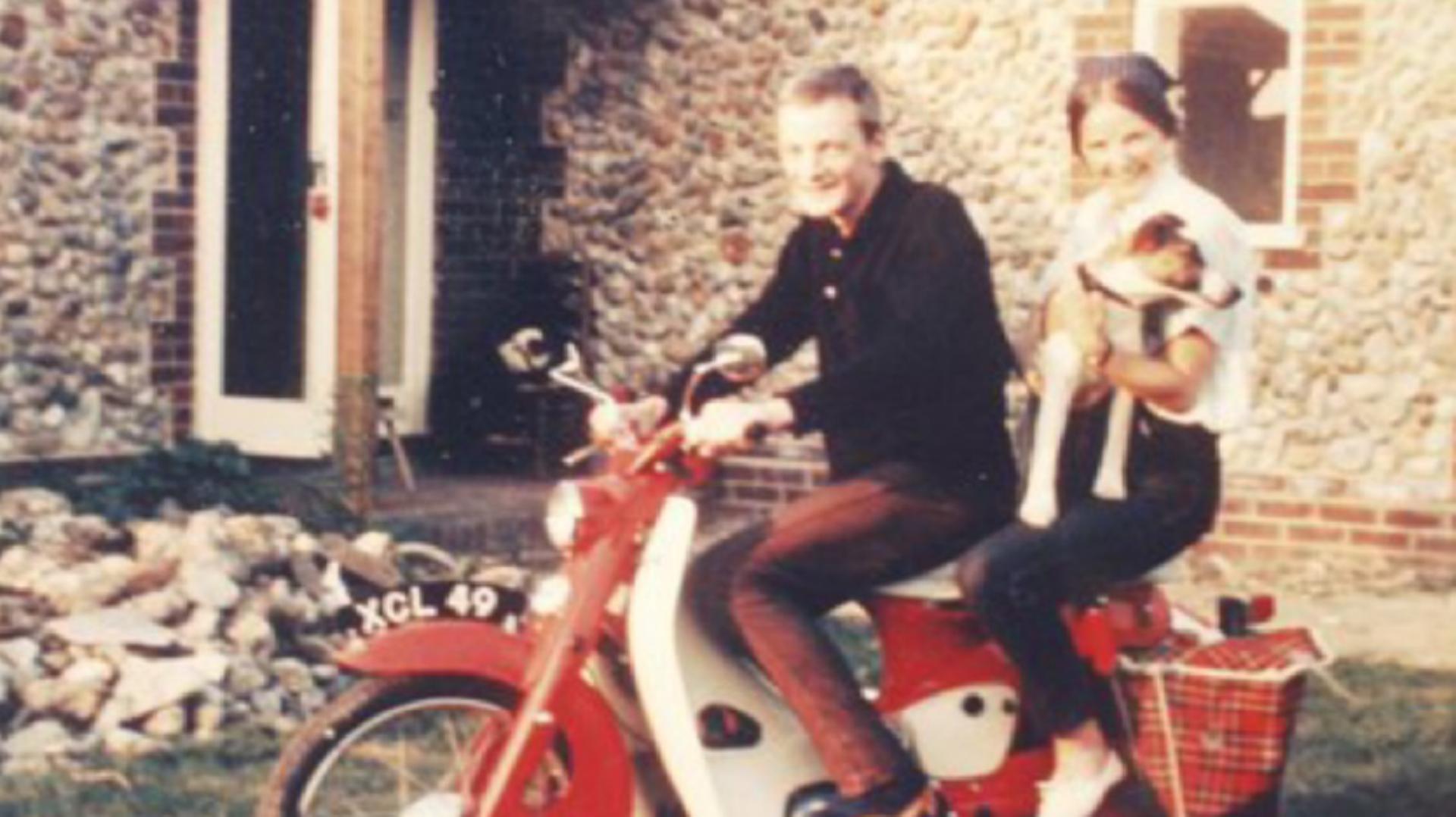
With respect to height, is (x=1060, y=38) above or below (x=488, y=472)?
above

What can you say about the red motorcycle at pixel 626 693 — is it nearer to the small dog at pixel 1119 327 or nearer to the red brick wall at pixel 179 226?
the small dog at pixel 1119 327

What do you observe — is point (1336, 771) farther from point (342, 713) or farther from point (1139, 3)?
point (1139, 3)

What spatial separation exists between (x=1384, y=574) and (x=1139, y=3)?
110 inches

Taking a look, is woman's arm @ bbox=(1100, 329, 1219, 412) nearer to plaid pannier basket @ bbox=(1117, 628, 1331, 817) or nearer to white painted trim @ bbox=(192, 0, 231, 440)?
plaid pannier basket @ bbox=(1117, 628, 1331, 817)

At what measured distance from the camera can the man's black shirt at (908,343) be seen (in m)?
5.42

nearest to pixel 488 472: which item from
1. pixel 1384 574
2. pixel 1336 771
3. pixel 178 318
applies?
pixel 178 318

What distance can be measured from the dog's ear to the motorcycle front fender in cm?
132

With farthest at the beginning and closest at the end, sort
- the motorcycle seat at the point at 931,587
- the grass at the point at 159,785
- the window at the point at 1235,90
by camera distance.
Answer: the window at the point at 1235,90 → the grass at the point at 159,785 → the motorcycle seat at the point at 931,587

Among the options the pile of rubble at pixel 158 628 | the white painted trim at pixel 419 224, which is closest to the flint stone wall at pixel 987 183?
the white painted trim at pixel 419 224

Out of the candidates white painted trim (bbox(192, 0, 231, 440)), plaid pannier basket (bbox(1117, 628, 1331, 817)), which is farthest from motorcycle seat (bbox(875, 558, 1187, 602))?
white painted trim (bbox(192, 0, 231, 440))

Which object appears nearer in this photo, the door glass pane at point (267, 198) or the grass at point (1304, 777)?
the grass at point (1304, 777)

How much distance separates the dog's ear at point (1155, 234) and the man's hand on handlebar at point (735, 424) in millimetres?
730

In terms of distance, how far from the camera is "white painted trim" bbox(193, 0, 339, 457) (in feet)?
42.8

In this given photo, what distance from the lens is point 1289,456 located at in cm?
1241
